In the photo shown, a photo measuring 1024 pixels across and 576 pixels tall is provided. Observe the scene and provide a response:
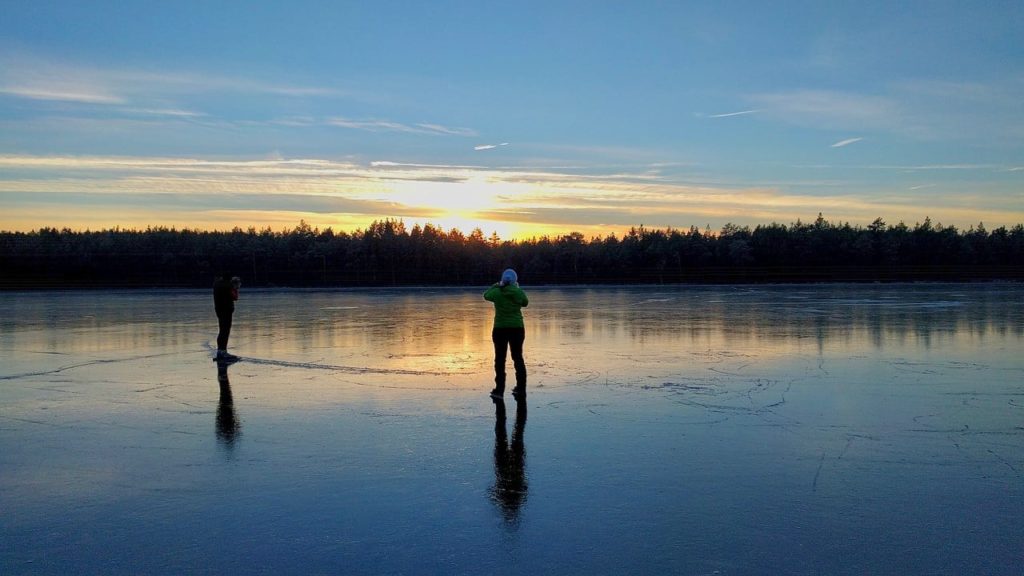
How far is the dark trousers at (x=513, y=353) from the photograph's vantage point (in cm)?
1024

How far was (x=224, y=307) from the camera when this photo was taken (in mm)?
15070

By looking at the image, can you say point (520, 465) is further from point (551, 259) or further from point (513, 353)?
point (551, 259)

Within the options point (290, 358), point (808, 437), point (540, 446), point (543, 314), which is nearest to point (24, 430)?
point (540, 446)

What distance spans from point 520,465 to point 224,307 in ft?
33.1

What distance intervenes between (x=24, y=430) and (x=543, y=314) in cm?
2029

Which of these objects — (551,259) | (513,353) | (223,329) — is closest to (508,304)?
(513,353)

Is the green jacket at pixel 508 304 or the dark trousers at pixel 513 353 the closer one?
the dark trousers at pixel 513 353

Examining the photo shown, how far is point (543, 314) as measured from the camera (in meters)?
27.5

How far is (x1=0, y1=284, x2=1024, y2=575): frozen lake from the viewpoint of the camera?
4.70 m

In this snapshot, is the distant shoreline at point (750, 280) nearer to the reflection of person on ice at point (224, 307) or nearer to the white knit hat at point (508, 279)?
the reflection of person on ice at point (224, 307)

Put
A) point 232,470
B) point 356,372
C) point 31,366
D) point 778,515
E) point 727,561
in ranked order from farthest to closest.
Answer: point 31,366, point 356,372, point 232,470, point 778,515, point 727,561

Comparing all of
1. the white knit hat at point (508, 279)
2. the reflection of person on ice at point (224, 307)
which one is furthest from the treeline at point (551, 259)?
the white knit hat at point (508, 279)

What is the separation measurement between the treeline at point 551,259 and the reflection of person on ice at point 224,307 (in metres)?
52.8

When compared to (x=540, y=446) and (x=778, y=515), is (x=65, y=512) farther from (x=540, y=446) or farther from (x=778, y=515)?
(x=778, y=515)
